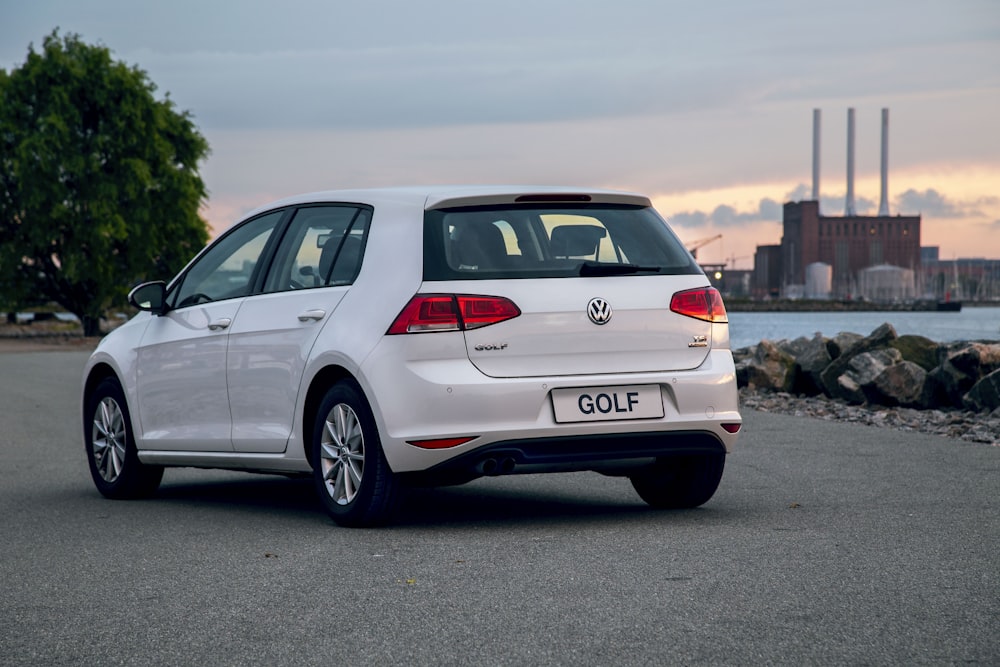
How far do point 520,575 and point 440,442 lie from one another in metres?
1.16

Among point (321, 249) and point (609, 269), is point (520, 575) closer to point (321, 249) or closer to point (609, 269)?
point (609, 269)

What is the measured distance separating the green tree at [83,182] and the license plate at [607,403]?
4491 centimetres

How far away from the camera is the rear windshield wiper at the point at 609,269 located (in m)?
7.06

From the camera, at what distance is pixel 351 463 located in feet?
23.3

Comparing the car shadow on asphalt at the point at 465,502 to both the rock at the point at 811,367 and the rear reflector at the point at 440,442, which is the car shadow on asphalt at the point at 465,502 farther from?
the rock at the point at 811,367

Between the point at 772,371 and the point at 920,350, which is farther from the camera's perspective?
the point at 772,371

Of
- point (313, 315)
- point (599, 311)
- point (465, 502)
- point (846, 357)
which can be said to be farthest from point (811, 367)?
point (313, 315)

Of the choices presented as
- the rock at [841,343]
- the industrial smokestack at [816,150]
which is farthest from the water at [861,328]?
the industrial smokestack at [816,150]

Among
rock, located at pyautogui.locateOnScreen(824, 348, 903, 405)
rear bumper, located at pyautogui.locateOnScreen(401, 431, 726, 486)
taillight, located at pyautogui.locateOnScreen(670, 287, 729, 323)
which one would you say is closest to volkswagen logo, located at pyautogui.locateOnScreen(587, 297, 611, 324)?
taillight, located at pyautogui.locateOnScreen(670, 287, 729, 323)

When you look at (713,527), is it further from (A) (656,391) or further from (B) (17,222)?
(B) (17,222)

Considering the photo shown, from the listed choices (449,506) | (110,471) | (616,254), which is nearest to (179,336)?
(110,471)

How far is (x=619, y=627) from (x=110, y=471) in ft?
17.4

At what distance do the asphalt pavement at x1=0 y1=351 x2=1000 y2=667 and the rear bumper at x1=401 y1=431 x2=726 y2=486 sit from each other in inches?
12.3

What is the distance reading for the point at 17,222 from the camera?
170 ft
